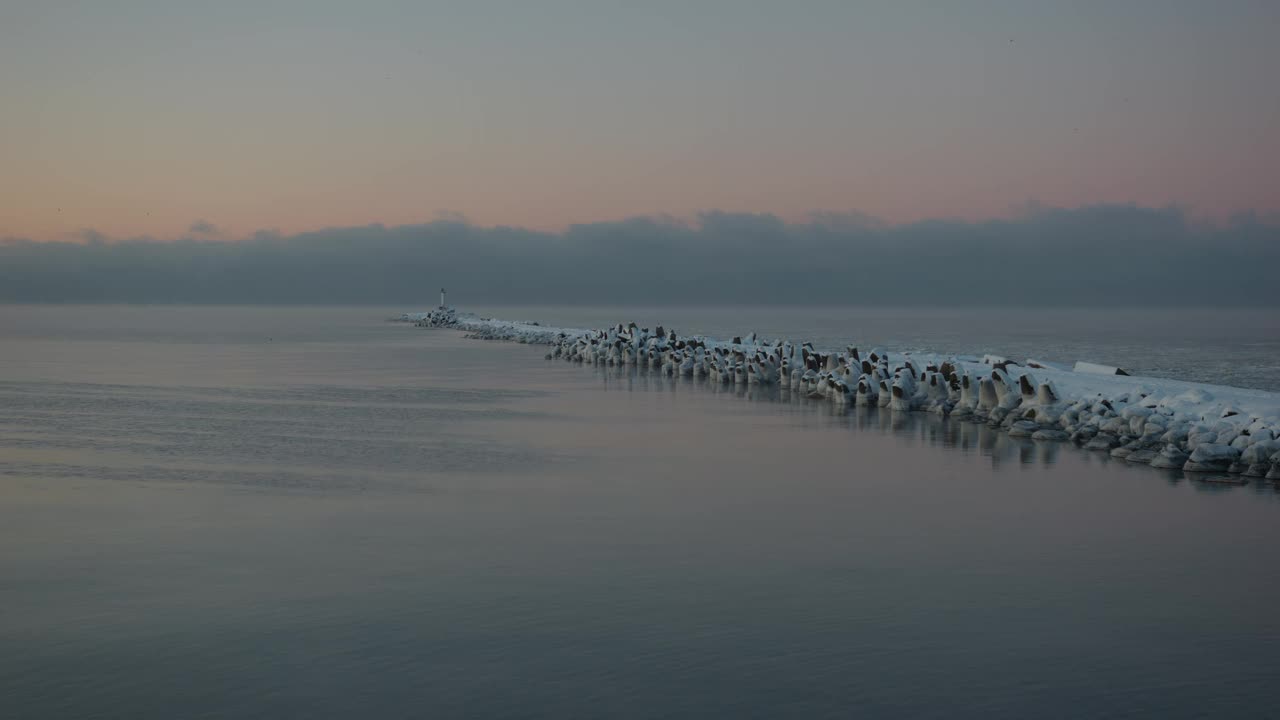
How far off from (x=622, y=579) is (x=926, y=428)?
13.8 m

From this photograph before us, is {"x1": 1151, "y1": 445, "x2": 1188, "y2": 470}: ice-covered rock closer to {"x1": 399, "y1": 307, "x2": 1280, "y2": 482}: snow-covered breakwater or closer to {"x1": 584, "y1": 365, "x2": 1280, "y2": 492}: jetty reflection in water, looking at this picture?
{"x1": 399, "y1": 307, "x2": 1280, "y2": 482}: snow-covered breakwater

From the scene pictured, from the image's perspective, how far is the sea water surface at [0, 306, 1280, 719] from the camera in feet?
23.5

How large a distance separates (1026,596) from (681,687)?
144 inches

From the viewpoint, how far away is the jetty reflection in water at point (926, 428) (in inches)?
643

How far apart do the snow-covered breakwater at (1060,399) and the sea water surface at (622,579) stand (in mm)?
1019

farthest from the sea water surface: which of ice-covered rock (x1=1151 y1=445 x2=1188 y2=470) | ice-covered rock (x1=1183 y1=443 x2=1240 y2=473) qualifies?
ice-covered rock (x1=1183 y1=443 x2=1240 y2=473)

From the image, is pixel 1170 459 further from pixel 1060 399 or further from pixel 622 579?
pixel 622 579

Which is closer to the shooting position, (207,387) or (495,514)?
(495,514)

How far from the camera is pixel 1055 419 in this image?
2133 cm

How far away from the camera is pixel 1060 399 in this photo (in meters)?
22.3

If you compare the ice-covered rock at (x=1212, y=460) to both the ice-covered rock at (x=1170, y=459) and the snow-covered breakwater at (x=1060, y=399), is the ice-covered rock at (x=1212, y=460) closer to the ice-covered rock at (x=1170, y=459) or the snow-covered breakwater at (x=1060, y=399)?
the snow-covered breakwater at (x=1060, y=399)

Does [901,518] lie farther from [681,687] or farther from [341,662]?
[341,662]

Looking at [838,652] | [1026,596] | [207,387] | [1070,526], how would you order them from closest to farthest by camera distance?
[838,652] → [1026,596] → [1070,526] → [207,387]

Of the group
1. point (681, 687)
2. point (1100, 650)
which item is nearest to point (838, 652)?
point (681, 687)
